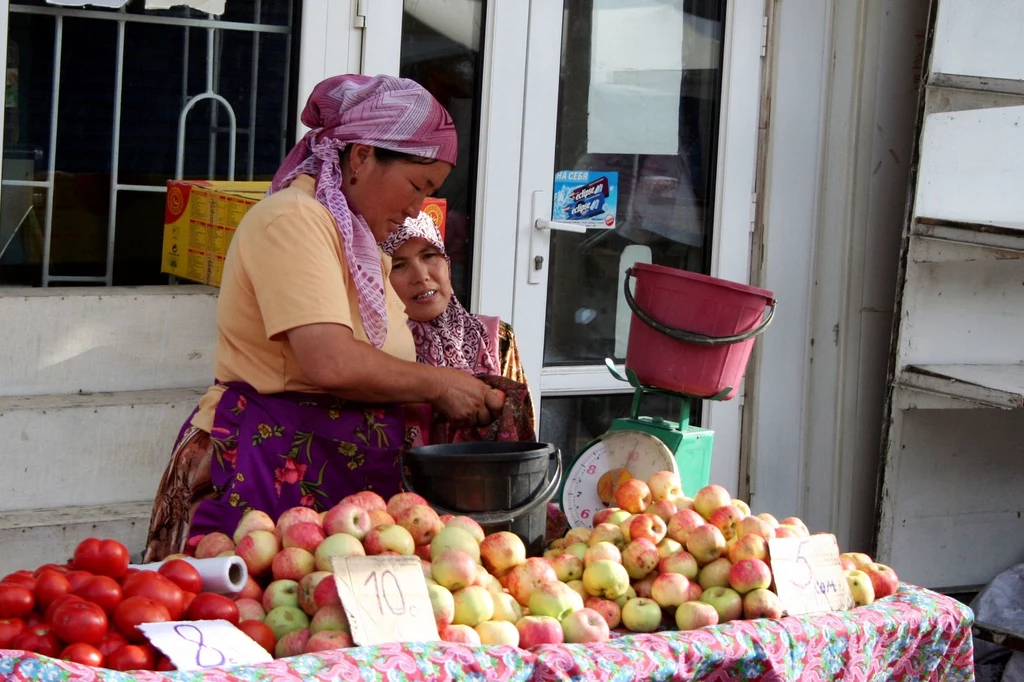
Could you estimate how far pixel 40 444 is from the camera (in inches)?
124

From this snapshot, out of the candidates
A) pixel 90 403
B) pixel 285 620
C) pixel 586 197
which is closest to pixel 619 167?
pixel 586 197

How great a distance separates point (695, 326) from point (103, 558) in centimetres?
140

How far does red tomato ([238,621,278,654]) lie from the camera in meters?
1.64

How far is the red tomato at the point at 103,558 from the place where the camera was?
166 centimetres

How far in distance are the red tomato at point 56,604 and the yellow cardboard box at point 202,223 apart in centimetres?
181

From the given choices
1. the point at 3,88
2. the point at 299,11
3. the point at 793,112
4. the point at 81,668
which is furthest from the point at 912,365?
the point at 81,668

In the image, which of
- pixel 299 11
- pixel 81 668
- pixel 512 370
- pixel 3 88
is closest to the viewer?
pixel 81 668

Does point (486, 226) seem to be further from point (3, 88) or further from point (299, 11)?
point (3, 88)

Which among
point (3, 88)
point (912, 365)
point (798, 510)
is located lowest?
point (798, 510)

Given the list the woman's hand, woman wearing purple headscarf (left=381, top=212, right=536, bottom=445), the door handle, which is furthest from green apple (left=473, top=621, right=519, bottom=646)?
the door handle

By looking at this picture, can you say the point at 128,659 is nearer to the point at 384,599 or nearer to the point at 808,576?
the point at 384,599

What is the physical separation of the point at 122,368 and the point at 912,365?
2.50 metres

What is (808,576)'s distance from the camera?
2.08 metres

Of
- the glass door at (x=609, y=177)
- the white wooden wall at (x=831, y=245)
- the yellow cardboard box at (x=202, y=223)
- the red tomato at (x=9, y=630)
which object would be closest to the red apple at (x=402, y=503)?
the red tomato at (x=9, y=630)
